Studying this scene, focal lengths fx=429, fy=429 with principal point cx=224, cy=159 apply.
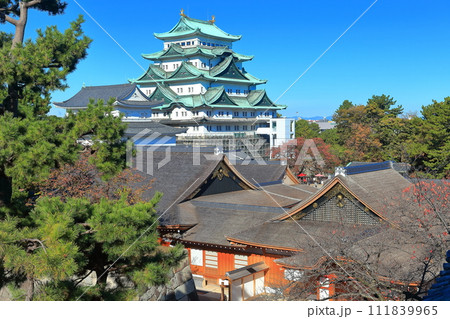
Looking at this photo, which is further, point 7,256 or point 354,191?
point 354,191

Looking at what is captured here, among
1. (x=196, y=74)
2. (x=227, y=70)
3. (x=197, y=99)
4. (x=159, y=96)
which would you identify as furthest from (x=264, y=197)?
(x=227, y=70)

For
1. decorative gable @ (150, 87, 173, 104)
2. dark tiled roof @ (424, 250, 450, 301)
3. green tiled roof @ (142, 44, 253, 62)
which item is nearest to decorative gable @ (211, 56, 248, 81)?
green tiled roof @ (142, 44, 253, 62)

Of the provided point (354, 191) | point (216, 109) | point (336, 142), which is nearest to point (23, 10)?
point (354, 191)

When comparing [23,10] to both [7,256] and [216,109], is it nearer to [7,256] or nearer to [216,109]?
[7,256]

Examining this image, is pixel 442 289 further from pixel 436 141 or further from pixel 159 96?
pixel 159 96

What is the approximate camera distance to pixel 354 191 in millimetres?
12727

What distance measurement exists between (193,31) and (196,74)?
6870mm

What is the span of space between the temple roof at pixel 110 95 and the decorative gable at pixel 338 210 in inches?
1274

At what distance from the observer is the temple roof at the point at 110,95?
4356 centimetres

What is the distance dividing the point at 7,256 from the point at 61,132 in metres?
2.48

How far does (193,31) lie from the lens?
51.2 metres

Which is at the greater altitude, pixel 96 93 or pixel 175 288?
pixel 96 93

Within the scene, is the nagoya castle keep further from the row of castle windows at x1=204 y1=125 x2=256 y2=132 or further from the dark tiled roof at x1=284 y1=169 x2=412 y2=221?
the dark tiled roof at x1=284 y1=169 x2=412 y2=221

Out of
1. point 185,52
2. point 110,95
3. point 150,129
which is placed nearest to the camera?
point 150,129
